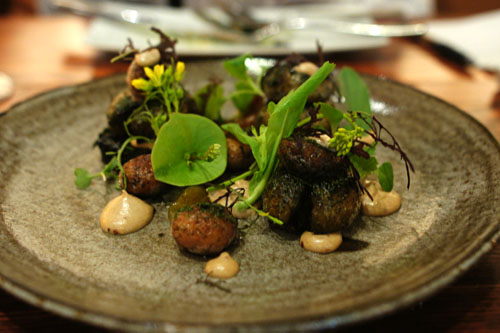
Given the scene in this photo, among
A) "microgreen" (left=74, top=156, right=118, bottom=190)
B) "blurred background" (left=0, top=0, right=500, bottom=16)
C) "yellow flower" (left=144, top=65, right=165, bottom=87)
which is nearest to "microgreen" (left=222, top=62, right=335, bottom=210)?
"yellow flower" (left=144, top=65, right=165, bottom=87)

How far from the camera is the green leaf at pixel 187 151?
1.60 metres

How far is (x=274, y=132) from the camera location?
1.54m

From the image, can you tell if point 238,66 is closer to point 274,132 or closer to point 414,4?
point 274,132

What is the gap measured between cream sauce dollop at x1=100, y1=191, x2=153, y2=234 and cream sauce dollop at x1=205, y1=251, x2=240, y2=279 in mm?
323

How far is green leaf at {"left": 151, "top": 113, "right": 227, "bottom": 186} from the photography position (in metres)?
1.60

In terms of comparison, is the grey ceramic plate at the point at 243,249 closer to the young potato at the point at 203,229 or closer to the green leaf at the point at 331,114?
the young potato at the point at 203,229

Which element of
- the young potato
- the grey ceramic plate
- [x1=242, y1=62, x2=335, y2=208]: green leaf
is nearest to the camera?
the grey ceramic plate

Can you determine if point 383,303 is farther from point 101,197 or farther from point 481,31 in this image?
point 481,31

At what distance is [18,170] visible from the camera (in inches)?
71.2

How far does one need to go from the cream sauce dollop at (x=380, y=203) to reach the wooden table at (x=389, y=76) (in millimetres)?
313

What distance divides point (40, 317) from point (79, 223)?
386 millimetres

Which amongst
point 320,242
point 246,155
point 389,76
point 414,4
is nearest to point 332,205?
point 320,242

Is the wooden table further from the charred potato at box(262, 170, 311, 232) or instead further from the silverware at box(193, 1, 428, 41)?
the charred potato at box(262, 170, 311, 232)

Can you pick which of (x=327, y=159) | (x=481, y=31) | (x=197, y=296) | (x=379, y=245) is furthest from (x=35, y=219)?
(x=481, y=31)
